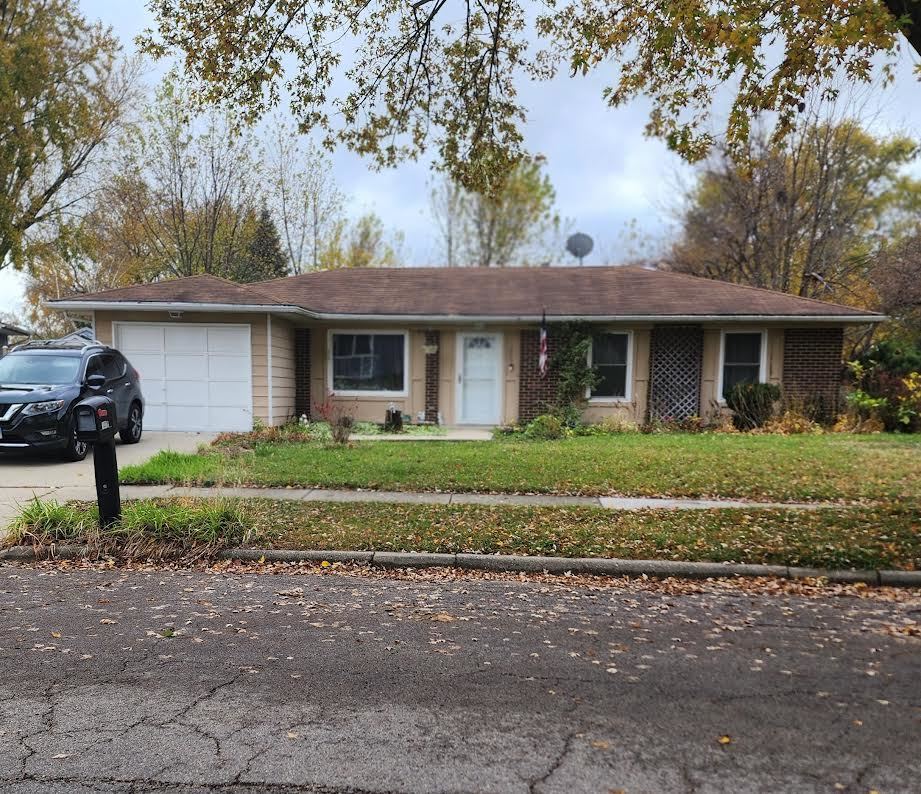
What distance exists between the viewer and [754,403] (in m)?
14.4

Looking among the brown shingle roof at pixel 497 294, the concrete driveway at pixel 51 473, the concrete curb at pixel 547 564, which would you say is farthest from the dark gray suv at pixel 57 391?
the concrete curb at pixel 547 564

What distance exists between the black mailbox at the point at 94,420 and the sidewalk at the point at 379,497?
1.48m

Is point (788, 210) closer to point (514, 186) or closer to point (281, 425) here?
point (514, 186)

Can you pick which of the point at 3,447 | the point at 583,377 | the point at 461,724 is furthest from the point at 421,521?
the point at 583,377

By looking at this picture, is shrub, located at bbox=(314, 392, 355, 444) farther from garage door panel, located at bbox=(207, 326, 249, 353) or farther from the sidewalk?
the sidewalk

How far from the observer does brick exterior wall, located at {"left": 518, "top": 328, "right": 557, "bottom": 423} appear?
1562 cm

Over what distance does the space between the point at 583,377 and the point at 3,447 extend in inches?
444

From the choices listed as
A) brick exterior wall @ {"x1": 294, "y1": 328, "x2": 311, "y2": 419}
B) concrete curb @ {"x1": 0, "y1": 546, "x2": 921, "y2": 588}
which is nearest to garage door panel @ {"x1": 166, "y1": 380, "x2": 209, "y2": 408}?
brick exterior wall @ {"x1": 294, "y1": 328, "x2": 311, "y2": 419}

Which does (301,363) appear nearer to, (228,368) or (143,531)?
(228,368)

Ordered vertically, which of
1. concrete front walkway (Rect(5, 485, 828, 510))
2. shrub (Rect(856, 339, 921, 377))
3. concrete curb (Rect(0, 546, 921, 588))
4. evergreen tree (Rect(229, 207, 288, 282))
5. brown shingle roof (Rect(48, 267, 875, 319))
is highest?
evergreen tree (Rect(229, 207, 288, 282))

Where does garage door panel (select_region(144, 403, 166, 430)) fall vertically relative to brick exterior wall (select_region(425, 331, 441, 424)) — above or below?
below

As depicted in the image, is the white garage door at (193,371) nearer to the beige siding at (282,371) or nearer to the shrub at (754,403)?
the beige siding at (282,371)

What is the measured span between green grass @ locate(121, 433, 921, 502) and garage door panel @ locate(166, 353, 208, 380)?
11.3 ft

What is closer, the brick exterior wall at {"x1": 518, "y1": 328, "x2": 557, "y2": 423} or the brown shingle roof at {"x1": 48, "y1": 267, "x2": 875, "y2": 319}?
the brown shingle roof at {"x1": 48, "y1": 267, "x2": 875, "y2": 319}
